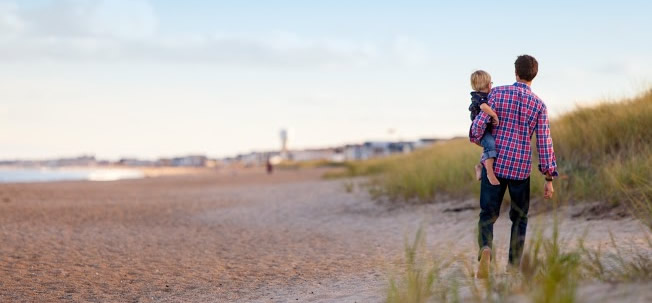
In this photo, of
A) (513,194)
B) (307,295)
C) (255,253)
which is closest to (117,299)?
(307,295)

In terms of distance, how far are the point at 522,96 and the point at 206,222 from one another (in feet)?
29.8

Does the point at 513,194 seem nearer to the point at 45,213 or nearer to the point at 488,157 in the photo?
the point at 488,157

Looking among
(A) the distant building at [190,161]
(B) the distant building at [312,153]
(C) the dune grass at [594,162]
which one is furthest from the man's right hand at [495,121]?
(B) the distant building at [312,153]

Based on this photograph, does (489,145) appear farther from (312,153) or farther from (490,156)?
(312,153)

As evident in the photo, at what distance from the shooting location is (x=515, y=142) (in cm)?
525

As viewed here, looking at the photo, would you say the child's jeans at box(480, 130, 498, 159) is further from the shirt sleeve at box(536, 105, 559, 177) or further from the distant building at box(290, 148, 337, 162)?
the distant building at box(290, 148, 337, 162)

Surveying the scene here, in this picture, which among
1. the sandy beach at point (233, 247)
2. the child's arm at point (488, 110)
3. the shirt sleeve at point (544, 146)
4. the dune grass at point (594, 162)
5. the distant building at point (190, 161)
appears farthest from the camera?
the distant building at point (190, 161)

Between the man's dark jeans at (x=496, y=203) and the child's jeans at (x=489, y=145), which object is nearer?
the child's jeans at (x=489, y=145)

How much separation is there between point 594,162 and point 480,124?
661 centimetres

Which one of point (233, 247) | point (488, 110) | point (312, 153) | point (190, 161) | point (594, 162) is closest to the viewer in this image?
point (488, 110)

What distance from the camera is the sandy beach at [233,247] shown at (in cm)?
606

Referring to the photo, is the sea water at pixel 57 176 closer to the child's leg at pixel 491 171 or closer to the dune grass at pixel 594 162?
the dune grass at pixel 594 162

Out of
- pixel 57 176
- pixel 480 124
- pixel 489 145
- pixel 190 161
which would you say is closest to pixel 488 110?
pixel 480 124

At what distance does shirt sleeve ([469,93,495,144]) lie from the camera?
17.1 ft
